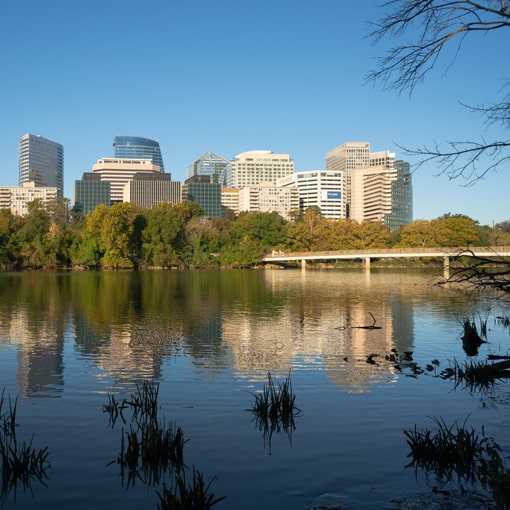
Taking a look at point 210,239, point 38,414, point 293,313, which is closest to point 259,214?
point 210,239

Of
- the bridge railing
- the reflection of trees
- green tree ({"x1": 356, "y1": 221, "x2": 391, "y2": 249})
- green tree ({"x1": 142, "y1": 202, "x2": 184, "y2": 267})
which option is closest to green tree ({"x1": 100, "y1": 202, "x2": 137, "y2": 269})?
green tree ({"x1": 142, "y1": 202, "x2": 184, "y2": 267})

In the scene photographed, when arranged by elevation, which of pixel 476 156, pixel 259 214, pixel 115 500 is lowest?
pixel 115 500

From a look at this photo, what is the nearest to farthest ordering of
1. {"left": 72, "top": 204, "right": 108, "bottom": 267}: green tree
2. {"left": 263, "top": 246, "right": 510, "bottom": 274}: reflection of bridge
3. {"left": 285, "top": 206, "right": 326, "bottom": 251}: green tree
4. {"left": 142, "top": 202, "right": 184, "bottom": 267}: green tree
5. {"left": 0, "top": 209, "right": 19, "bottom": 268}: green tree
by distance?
{"left": 263, "top": 246, "right": 510, "bottom": 274}: reflection of bridge < {"left": 0, "top": 209, "right": 19, "bottom": 268}: green tree < {"left": 72, "top": 204, "right": 108, "bottom": 267}: green tree < {"left": 142, "top": 202, "right": 184, "bottom": 267}: green tree < {"left": 285, "top": 206, "right": 326, "bottom": 251}: green tree

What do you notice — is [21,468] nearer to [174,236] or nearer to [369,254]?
[369,254]

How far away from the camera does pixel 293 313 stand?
3005 cm

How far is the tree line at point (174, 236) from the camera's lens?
99.7 m

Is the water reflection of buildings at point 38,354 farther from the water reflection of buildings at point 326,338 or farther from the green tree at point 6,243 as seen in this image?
the green tree at point 6,243

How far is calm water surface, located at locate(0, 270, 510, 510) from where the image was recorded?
7566mm

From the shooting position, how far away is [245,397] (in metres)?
12.2

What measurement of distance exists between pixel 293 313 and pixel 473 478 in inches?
889

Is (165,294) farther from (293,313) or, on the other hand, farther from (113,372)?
(113,372)

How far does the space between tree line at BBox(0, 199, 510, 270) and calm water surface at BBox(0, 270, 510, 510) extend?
242 ft

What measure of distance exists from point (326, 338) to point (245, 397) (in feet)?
29.8

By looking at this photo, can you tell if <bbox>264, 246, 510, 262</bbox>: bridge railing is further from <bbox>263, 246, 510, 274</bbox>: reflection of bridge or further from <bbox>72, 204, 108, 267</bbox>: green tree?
<bbox>72, 204, 108, 267</bbox>: green tree
